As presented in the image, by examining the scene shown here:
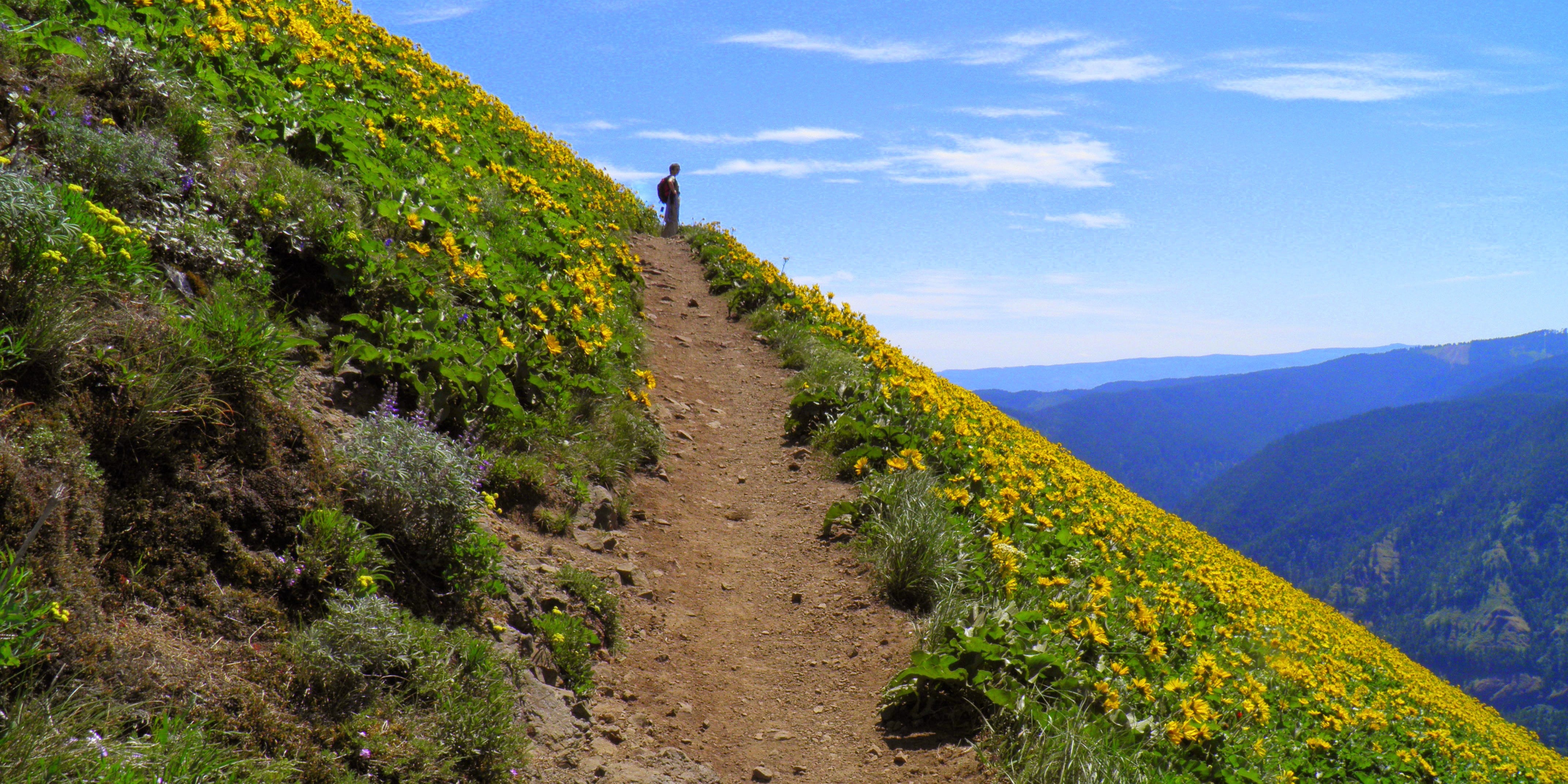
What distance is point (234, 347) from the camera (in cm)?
382

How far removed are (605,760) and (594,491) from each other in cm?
285

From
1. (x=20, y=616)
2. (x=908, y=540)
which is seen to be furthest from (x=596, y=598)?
(x=20, y=616)

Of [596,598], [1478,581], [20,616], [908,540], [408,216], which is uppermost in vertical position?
[408,216]

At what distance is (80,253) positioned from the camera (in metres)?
3.53

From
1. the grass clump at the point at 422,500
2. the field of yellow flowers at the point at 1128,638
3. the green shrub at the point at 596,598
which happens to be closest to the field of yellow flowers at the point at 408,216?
the grass clump at the point at 422,500

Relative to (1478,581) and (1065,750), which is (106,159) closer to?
(1065,750)

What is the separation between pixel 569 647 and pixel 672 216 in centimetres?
1938

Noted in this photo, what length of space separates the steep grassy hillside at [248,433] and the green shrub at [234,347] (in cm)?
2

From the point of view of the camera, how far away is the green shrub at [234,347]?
368 cm

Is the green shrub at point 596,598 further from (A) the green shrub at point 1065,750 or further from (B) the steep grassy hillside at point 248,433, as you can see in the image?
(A) the green shrub at point 1065,750

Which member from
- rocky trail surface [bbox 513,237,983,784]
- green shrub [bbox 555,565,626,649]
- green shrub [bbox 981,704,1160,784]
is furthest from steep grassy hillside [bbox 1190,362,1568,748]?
green shrub [bbox 555,565,626,649]

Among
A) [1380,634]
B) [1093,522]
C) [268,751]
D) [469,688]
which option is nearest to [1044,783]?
[469,688]

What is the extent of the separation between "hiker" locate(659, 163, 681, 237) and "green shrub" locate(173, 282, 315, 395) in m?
19.1

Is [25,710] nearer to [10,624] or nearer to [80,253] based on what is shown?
[10,624]
